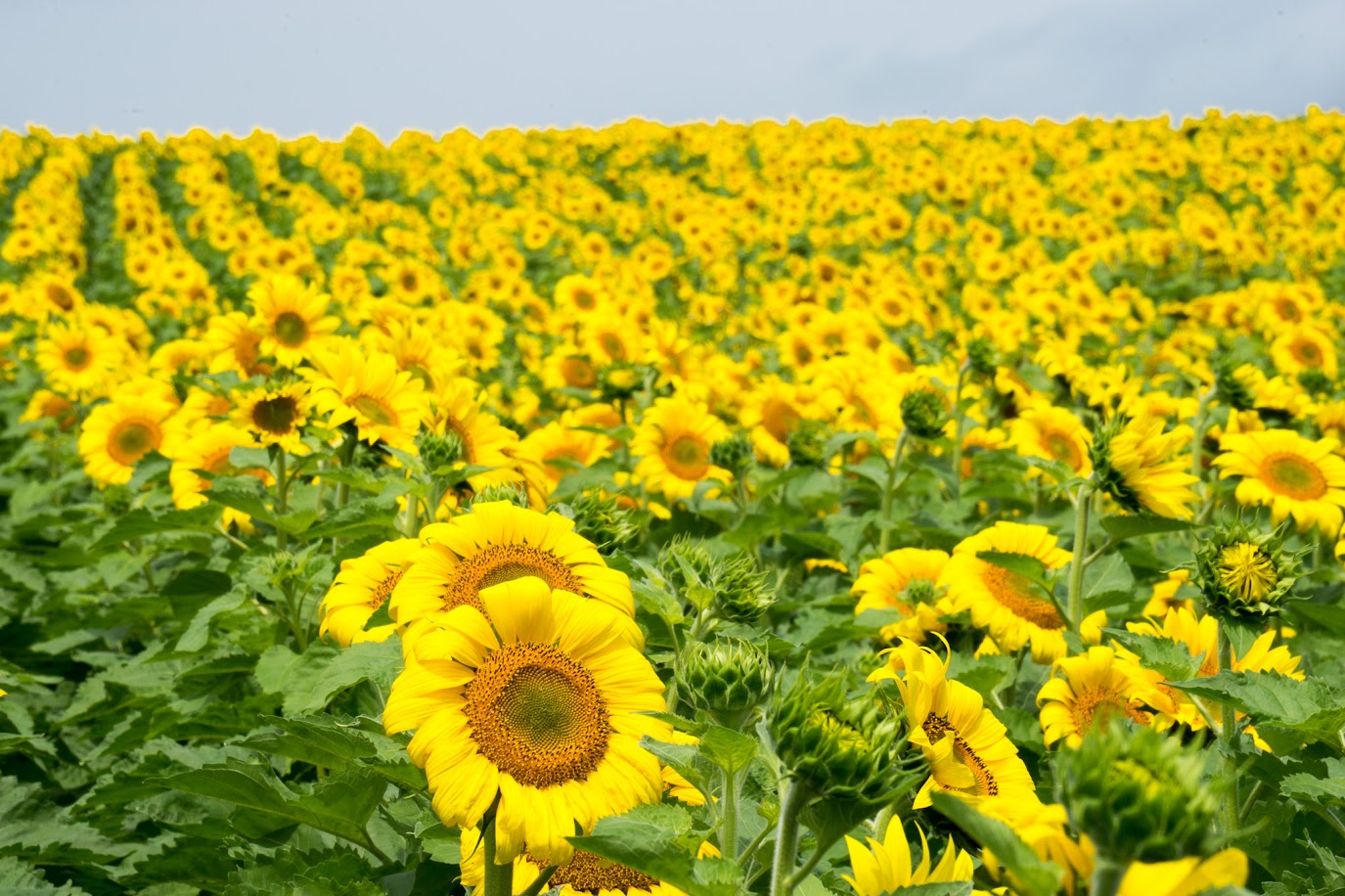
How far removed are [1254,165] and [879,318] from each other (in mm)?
12289

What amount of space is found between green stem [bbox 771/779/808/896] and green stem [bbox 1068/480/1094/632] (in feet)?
5.71

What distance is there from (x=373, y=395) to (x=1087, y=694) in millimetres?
2203

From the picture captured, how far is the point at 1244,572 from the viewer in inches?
88.9

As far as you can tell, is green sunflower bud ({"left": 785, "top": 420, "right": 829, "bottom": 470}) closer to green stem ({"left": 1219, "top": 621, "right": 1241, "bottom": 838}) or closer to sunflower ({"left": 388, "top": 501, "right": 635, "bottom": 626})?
green stem ({"left": 1219, "top": 621, "right": 1241, "bottom": 838})

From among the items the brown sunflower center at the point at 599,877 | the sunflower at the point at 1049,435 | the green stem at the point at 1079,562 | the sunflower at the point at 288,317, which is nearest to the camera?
the brown sunflower center at the point at 599,877

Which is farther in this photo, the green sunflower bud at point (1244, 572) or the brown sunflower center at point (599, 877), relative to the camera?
the green sunflower bud at point (1244, 572)

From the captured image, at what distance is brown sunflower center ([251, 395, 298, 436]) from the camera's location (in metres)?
3.36

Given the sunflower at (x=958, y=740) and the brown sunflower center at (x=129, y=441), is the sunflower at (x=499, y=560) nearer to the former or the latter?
the sunflower at (x=958, y=740)

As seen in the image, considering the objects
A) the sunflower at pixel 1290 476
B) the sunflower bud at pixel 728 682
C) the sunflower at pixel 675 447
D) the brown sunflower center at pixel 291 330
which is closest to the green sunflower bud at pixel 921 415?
the sunflower at pixel 675 447

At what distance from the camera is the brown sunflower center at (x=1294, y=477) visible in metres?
3.73

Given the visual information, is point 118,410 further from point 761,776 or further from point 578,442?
point 761,776

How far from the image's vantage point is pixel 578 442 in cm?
520

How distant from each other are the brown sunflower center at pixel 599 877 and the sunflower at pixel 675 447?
2954 millimetres

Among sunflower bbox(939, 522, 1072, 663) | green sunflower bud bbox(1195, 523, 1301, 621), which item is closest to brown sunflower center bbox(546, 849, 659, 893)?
green sunflower bud bbox(1195, 523, 1301, 621)
